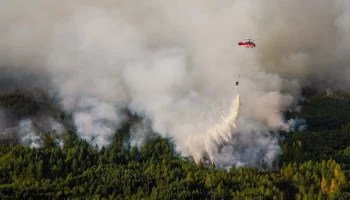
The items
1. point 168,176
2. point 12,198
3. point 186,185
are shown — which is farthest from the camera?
point 168,176

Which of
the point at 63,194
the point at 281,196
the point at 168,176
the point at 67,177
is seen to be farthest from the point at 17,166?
the point at 281,196

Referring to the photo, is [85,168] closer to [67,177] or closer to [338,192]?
[67,177]

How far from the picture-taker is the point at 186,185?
174 m

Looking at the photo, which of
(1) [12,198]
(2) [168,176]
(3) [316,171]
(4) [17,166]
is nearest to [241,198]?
(2) [168,176]

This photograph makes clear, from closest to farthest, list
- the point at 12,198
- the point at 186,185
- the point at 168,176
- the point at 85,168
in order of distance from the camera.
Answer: the point at 12,198, the point at 186,185, the point at 168,176, the point at 85,168

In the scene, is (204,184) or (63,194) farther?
(204,184)

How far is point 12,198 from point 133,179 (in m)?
48.6

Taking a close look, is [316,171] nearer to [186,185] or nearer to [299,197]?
[299,197]

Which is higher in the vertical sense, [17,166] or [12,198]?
[17,166]

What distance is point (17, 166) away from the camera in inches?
7530

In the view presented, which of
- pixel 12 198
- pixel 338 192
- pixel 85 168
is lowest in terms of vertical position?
pixel 12 198

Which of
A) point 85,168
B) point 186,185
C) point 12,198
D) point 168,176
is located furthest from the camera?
point 85,168

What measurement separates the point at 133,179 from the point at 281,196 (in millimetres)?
61657

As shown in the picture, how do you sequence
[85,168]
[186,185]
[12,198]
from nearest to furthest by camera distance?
[12,198] < [186,185] < [85,168]
